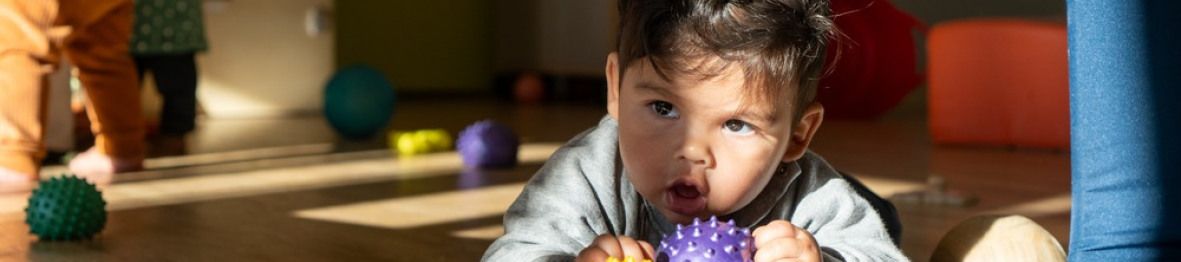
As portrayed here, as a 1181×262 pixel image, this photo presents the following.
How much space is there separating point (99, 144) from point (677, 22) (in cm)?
168

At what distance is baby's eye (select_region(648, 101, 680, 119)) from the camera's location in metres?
1.08

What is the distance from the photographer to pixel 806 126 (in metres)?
1.16

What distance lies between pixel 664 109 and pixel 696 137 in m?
0.03

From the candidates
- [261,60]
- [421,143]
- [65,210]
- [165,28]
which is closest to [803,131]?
[65,210]

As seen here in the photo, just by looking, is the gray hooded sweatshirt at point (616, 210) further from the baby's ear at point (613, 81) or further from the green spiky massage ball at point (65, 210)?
the green spiky massage ball at point (65, 210)

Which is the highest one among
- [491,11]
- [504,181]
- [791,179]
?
[791,179]

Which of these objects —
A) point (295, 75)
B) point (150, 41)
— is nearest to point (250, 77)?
point (295, 75)

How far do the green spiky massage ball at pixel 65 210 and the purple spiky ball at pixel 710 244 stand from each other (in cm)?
84

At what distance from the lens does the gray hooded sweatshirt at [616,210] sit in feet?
3.71

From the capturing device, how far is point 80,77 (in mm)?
2406

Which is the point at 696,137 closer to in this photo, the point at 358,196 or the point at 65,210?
the point at 65,210

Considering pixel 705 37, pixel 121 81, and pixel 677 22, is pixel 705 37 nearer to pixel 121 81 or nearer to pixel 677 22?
pixel 677 22

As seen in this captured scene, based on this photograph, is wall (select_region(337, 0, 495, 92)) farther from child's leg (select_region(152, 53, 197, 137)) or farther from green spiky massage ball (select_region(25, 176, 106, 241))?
green spiky massage ball (select_region(25, 176, 106, 241))

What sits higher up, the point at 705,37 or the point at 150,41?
the point at 705,37
